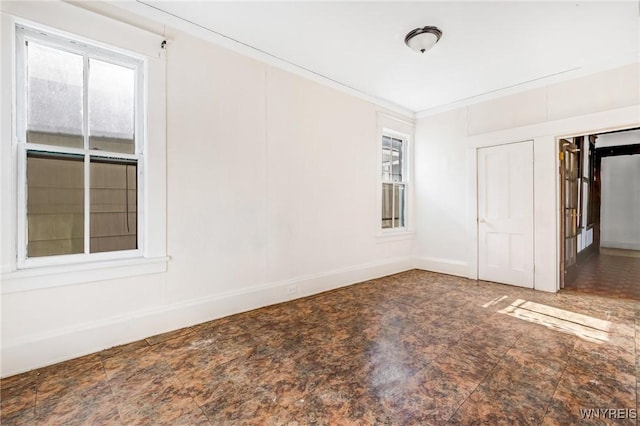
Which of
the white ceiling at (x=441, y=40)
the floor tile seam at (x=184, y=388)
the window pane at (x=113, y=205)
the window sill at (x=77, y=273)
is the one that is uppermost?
the white ceiling at (x=441, y=40)

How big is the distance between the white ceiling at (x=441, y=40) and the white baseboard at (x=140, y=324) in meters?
2.71

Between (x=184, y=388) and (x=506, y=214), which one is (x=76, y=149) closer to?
(x=184, y=388)

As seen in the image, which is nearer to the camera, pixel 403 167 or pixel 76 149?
pixel 76 149

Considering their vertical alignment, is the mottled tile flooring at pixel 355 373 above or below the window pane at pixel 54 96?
below

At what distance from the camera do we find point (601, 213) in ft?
25.1

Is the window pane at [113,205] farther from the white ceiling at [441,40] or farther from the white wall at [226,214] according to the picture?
the white ceiling at [441,40]

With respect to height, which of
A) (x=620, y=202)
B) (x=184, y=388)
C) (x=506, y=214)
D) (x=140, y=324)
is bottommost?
(x=184, y=388)

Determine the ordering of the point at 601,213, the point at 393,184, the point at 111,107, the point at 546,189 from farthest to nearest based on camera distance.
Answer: the point at 601,213, the point at 393,184, the point at 546,189, the point at 111,107

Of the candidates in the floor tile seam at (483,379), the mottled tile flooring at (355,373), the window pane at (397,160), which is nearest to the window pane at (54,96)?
the mottled tile flooring at (355,373)

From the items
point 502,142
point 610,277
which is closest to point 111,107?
point 502,142

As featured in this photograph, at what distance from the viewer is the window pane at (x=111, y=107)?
7.78 feet

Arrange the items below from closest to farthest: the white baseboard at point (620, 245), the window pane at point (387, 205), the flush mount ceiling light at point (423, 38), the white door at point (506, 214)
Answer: the flush mount ceiling light at point (423, 38) → the white door at point (506, 214) → the window pane at point (387, 205) → the white baseboard at point (620, 245)

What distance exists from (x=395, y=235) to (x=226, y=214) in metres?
3.04

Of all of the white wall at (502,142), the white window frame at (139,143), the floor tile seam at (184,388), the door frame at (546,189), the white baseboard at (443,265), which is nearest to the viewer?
the floor tile seam at (184,388)
